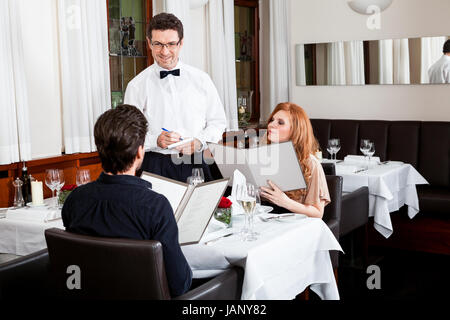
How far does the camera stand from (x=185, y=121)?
3.29 m

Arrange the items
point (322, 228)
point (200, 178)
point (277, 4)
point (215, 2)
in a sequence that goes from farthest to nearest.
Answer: point (277, 4), point (215, 2), point (200, 178), point (322, 228)

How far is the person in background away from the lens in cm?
269

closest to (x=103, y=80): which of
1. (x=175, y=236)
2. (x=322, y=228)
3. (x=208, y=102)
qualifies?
(x=208, y=102)

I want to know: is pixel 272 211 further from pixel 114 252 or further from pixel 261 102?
pixel 261 102

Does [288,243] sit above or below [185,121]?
below

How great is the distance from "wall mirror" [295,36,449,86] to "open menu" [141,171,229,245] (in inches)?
141

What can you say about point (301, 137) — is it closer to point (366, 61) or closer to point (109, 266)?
point (109, 266)

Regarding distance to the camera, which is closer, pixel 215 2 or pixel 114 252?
pixel 114 252

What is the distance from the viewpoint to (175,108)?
3.26 metres

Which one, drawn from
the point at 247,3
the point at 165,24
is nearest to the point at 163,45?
the point at 165,24

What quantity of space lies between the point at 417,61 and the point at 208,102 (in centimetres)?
269

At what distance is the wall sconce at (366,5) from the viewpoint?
5133 mm

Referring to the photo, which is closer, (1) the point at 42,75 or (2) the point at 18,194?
(2) the point at 18,194

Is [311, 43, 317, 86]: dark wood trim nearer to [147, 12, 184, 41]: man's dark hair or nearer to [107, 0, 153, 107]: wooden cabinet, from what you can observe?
[107, 0, 153, 107]: wooden cabinet
